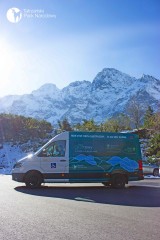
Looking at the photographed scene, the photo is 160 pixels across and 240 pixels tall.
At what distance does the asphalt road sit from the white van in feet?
10.6

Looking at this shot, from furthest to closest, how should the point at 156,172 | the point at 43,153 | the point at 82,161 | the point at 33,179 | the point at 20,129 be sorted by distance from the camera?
the point at 20,129, the point at 156,172, the point at 82,161, the point at 43,153, the point at 33,179

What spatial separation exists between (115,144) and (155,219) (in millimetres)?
8717

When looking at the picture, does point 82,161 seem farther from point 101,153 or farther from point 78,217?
point 78,217

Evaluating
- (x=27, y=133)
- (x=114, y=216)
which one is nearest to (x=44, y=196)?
(x=114, y=216)

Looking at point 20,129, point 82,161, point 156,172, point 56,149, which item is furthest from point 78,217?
point 20,129

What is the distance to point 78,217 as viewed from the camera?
30.4ft

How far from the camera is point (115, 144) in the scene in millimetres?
17875

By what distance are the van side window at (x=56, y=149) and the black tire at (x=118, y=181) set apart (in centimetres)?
238

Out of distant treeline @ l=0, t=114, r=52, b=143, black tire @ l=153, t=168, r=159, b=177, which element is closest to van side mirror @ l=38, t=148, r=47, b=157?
black tire @ l=153, t=168, r=159, b=177

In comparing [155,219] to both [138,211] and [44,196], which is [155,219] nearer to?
[138,211]

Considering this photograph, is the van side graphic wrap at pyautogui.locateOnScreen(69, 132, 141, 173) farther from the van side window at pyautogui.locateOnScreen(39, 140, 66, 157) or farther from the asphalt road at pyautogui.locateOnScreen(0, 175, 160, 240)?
the asphalt road at pyautogui.locateOnScreen(0, 175, 160, 240)

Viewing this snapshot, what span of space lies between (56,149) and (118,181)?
2922 mm

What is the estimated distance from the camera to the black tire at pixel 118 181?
1755cm

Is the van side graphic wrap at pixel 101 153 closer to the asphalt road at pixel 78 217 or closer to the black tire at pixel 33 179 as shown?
the black tire at pixel 33 179
